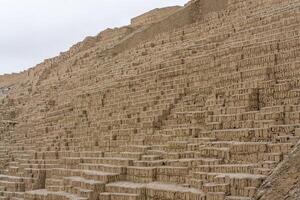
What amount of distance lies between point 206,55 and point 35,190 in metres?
5.39

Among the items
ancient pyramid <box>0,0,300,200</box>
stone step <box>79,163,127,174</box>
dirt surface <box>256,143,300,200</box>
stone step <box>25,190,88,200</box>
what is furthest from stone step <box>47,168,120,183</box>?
dirt surface <box>256,143,300,200</box>

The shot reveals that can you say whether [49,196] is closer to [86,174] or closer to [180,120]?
[86,174]

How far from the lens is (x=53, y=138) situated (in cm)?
1805

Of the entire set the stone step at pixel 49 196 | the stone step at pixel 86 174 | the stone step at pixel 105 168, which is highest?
the stone step at pixel 105 168

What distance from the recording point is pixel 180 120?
13.0 meters

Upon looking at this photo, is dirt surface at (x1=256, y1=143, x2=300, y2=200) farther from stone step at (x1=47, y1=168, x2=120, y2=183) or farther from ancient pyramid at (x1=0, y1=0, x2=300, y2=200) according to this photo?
stone step at (x1=47, y1=168, x2=120, y2=183)

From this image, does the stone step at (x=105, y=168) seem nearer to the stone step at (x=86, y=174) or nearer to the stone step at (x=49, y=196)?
the stone step at (x=86, y=174)

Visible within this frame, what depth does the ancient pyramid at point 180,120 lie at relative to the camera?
964 centimetres

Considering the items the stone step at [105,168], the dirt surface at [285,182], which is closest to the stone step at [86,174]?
the stone step at [105,168]

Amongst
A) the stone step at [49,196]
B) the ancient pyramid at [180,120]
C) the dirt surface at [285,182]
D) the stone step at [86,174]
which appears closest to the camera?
the dirt surface at [285,182]

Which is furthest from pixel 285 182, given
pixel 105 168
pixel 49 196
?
pixel 49 196

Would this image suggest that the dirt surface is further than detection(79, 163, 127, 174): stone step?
No

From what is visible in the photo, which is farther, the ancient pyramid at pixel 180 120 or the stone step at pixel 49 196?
the stone step at pixel 49 196

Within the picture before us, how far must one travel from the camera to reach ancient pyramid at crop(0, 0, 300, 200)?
31.6 feet
